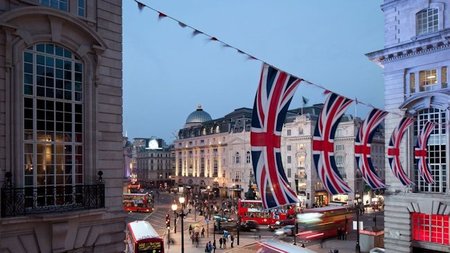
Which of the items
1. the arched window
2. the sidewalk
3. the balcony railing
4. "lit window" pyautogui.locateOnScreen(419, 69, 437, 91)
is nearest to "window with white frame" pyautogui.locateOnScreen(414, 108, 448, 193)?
"lit window" pyautogui.locateOnScreen(419, 69, 437, 91)

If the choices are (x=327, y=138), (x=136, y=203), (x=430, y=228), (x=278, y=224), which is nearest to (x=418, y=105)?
(x=430, y=228)

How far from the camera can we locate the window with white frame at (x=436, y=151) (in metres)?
28.5

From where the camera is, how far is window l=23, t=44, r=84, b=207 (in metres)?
13.0

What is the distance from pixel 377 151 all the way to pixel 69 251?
253 ft

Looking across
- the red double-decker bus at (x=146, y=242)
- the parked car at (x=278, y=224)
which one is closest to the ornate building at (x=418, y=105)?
the red double-decker bus at (x=146, y=242)

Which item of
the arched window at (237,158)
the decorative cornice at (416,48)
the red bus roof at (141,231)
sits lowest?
the red bus roof at (141,231)

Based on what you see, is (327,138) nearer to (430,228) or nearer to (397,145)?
(397,145)

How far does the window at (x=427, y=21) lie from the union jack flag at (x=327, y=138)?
16.2 m

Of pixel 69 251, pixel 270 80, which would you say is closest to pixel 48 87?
pixel 69 251

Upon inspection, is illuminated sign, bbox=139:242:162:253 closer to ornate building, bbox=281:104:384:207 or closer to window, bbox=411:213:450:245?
window, bbox=411:213:450:245

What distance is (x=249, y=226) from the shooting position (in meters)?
50.0

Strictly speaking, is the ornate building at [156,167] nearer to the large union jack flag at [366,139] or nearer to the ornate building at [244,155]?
the ornate building at [244,155]

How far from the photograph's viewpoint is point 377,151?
83.0 m

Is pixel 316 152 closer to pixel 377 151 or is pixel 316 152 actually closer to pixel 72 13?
pixel 72 13
